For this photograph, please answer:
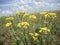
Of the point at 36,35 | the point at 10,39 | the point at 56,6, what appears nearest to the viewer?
the point at 36,35

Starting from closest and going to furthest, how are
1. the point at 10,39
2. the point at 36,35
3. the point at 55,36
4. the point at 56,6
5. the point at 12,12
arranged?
the point at 36,35 < the point at 10,39 < the point at 55,36 < the point at 12,12 < the point at 56,6

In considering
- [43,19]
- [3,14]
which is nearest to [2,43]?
[43,19]

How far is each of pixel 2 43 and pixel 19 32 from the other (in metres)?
0.76

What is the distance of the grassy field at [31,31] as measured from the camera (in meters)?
6.07

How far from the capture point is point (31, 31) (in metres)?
6.63

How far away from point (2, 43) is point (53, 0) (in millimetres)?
3862

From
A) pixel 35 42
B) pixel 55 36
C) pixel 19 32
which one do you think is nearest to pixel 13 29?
pixel 19 32

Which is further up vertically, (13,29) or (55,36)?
(13,29)

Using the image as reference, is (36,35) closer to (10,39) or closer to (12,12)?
(10,39)

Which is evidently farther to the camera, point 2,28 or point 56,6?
point 56,6

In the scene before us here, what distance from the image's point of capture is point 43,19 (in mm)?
6988

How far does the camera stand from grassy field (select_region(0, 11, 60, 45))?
19.9ft

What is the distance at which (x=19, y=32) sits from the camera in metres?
6.15

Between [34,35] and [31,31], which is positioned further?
[31,31]
